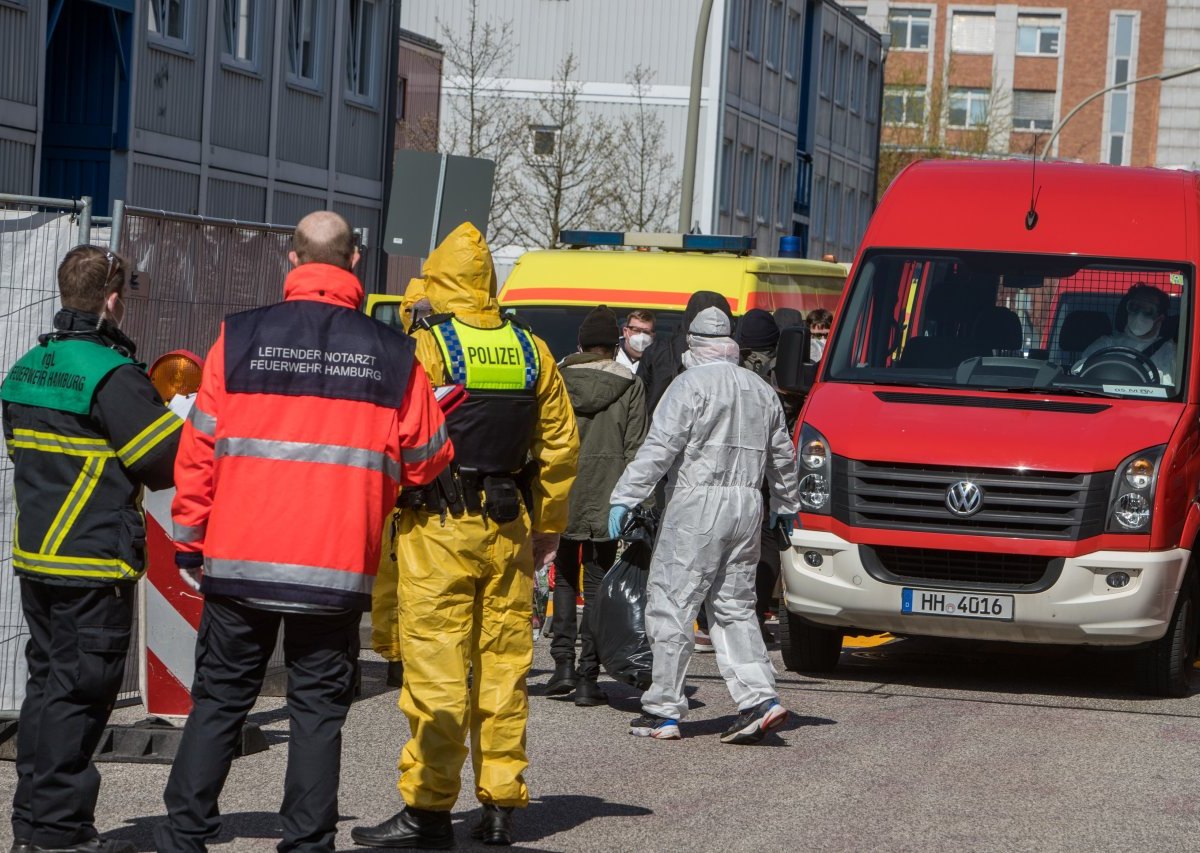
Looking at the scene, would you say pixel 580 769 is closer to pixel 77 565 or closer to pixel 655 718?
pixel 655 718

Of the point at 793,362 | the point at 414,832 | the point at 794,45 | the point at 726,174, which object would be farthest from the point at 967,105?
the point at 414,832

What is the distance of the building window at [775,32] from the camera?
5044cm

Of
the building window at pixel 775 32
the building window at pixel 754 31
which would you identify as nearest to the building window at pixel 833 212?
the building window at pixel 775 32

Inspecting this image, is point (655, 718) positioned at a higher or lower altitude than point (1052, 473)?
lower

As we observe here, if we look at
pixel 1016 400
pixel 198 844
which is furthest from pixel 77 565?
pixel 1016 400

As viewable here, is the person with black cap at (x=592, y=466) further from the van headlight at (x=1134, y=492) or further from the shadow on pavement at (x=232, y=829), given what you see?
the shadow on pavement at (x=232, y=829)

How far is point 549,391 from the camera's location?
283 inches

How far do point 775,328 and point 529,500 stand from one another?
5.09m

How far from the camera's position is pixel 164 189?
2369 cm

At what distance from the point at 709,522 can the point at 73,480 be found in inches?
133

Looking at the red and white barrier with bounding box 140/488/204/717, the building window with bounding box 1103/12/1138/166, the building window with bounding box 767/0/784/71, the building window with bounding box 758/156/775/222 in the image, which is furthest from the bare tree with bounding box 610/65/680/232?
the building window with bounding box 1103/12/1138/166

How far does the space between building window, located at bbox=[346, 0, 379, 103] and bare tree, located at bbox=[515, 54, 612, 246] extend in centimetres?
995

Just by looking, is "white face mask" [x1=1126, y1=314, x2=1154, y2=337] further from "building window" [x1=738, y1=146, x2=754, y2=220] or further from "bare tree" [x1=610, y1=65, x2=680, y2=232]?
"building window" [x1=738, y1=146, x2=754, y2=220]

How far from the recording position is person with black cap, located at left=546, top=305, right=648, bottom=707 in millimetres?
10102
